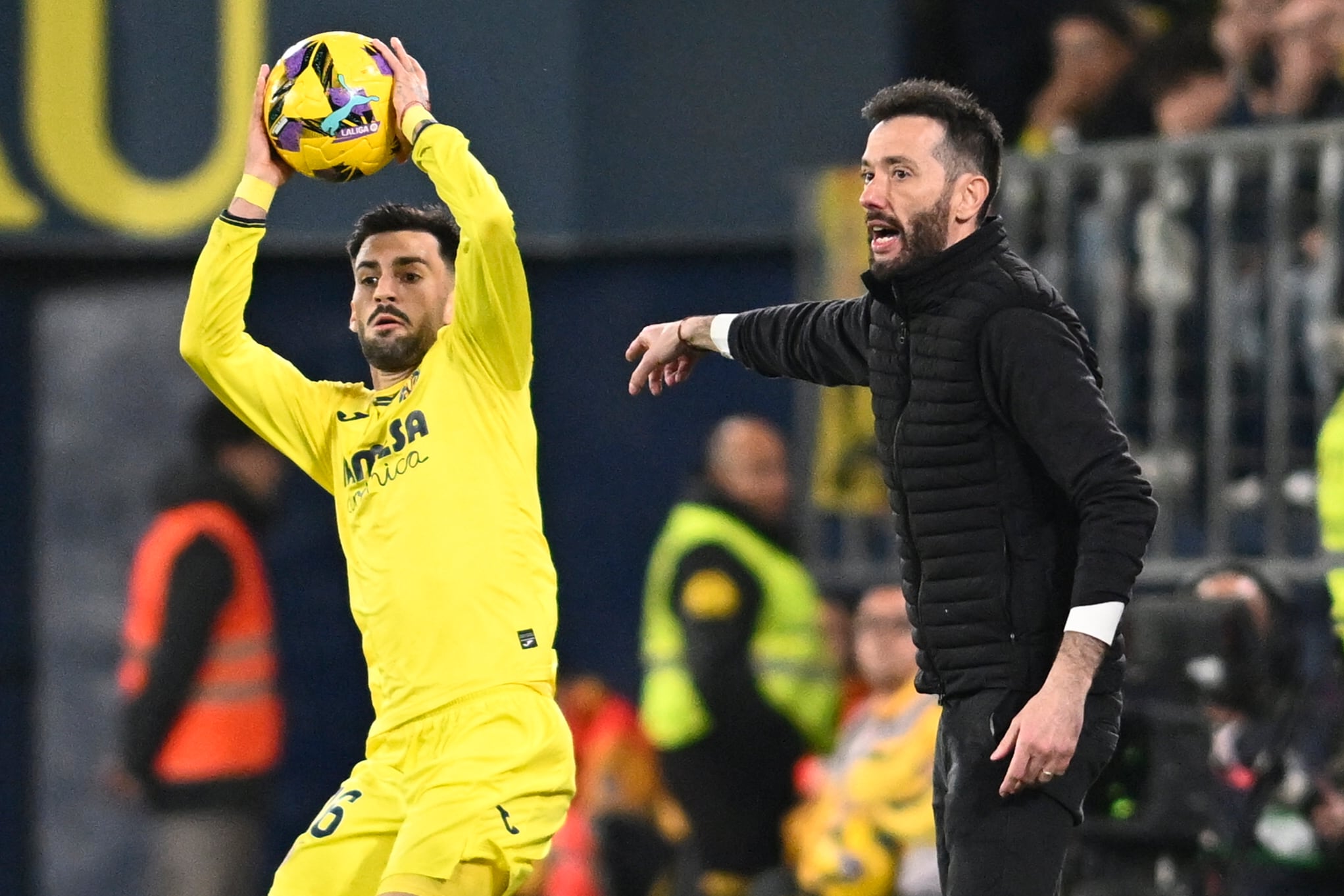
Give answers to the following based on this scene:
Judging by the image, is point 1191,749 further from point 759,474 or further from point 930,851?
point 759,474

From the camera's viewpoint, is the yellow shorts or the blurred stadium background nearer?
the yellow shorts

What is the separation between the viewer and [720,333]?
16.4 ft

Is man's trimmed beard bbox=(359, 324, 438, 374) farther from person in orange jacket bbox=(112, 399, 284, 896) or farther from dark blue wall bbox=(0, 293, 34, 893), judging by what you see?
dark blue wall bbox=(0, 293, 34, 893)

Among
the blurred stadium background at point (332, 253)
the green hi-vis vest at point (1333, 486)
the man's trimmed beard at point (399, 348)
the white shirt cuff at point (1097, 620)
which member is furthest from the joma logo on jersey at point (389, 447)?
the blurred stadium background at point (332, 253)

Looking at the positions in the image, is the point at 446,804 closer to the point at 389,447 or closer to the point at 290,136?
the point at 389,447

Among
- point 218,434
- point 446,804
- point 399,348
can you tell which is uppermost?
point 399,348

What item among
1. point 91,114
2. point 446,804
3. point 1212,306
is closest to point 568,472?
point 91,114

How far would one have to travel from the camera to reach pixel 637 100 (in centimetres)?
1031

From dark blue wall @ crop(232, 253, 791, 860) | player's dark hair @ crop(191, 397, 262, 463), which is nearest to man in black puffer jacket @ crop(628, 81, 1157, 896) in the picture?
player's dark hair @ crop(191, 397, 262, 463)

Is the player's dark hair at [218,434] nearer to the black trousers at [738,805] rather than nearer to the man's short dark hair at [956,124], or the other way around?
the black trousers at [738,805]

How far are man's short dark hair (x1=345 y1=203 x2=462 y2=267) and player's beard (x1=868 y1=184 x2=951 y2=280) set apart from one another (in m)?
1.13

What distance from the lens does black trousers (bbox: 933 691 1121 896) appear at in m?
4.29

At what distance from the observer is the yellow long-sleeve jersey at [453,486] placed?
489 cm

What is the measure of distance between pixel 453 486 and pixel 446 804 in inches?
26.1
